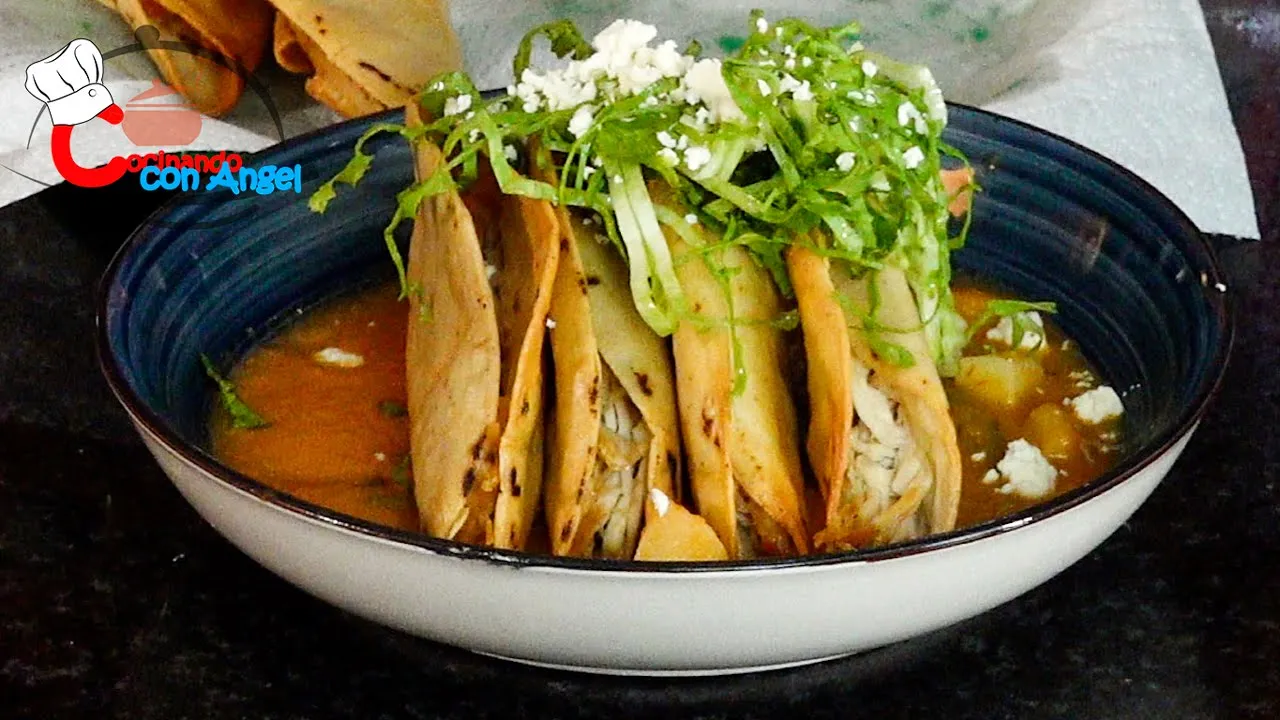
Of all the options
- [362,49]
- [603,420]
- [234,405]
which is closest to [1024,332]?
[603,420]

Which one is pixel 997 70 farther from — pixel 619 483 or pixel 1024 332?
pixel 619 483

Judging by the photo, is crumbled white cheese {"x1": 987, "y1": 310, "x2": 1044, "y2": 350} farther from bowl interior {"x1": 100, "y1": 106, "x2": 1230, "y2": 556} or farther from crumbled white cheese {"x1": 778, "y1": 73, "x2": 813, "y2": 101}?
crumbled white cheese {"x1": 778, "y1": 73, "x2": 813, "y2": 101}

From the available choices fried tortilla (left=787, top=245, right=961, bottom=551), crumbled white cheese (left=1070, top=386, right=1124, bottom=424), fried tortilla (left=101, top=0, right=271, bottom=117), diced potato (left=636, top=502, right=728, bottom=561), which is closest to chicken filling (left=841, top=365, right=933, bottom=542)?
fried tortilla (left=787, top=245, right=961, bottom=551)

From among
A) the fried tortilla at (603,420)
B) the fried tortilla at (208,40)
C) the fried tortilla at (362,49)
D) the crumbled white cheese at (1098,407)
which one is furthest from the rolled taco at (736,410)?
the fried tortilla at (208,40)

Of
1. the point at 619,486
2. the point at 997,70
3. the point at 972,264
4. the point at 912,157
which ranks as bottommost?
the point at 997,70

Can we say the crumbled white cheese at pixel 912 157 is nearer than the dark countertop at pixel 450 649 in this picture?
No

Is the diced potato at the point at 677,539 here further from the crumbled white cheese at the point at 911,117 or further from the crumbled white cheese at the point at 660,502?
the crumbled white cheese at the point at 911,117
